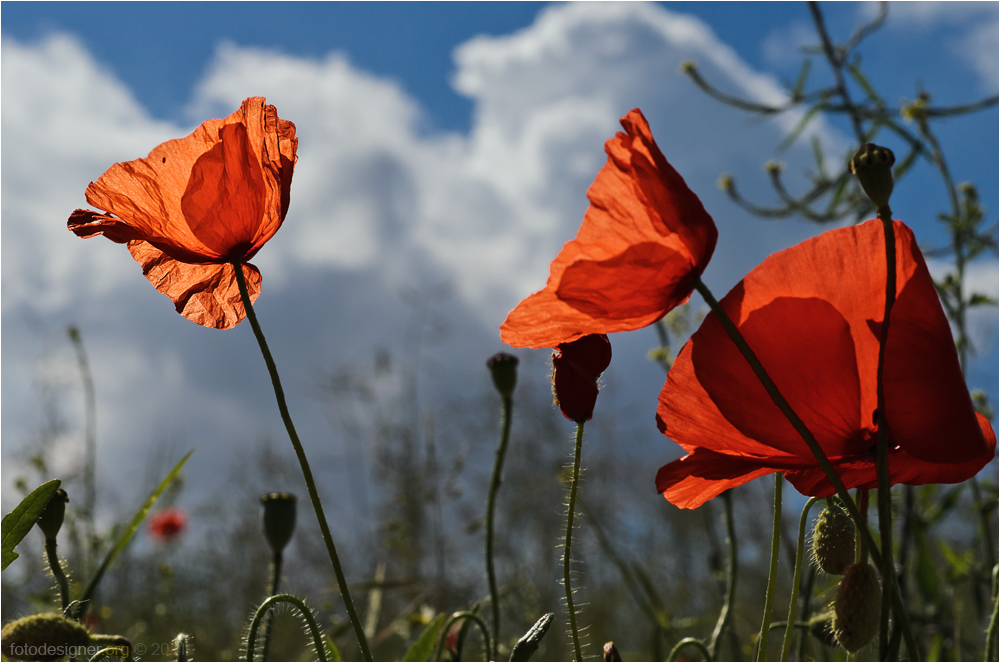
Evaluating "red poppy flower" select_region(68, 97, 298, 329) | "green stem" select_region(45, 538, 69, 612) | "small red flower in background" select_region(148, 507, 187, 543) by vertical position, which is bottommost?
"small red flower in background" select_region(148, 507, 187, 543)

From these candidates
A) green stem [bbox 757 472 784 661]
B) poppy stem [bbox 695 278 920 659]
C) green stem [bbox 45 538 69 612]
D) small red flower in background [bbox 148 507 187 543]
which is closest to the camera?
poppy stem [bbox 695 278 920 659]

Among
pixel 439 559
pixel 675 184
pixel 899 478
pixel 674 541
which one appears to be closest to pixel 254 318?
pixel 675 184

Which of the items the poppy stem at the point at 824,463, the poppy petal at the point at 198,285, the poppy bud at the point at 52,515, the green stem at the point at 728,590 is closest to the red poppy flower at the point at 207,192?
the poppy petal at the point at 198,285

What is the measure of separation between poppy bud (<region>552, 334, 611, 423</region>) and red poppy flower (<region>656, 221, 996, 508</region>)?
1.6 inches

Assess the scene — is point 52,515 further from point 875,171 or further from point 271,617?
point 875,171

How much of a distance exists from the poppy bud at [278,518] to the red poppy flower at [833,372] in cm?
33

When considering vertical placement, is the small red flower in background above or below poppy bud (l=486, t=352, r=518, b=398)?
below

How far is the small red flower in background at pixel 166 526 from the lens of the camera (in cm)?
221

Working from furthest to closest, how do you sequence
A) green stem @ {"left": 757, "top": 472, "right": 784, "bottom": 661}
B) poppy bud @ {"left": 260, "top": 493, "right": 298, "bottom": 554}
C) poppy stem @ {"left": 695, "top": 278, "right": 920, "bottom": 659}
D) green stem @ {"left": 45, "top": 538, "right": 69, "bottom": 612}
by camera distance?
poppy bud @ {"left": 260, "top": 493, "right": 298, "bottom": 554}
green stem @ {"left": 45, "top": 538, "right": 69, "bottom": 612}
green stem @ {"left": 757, "top": 472, "right": 784, "bottom": 661}
poppy stem @ {"left": 695, "top": 278, "right": 920, "bottom": 659}

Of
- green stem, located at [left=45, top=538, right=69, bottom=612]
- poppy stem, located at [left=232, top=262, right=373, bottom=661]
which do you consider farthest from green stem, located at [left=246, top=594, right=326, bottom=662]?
green stem, located at [left=45, top=538, right=69, bottom=612]

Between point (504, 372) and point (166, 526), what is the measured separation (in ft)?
6.23

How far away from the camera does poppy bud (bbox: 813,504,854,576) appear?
43 centimetres

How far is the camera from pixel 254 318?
39cm

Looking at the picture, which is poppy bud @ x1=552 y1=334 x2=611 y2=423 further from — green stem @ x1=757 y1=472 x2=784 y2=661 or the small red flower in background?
the small red flower in background
